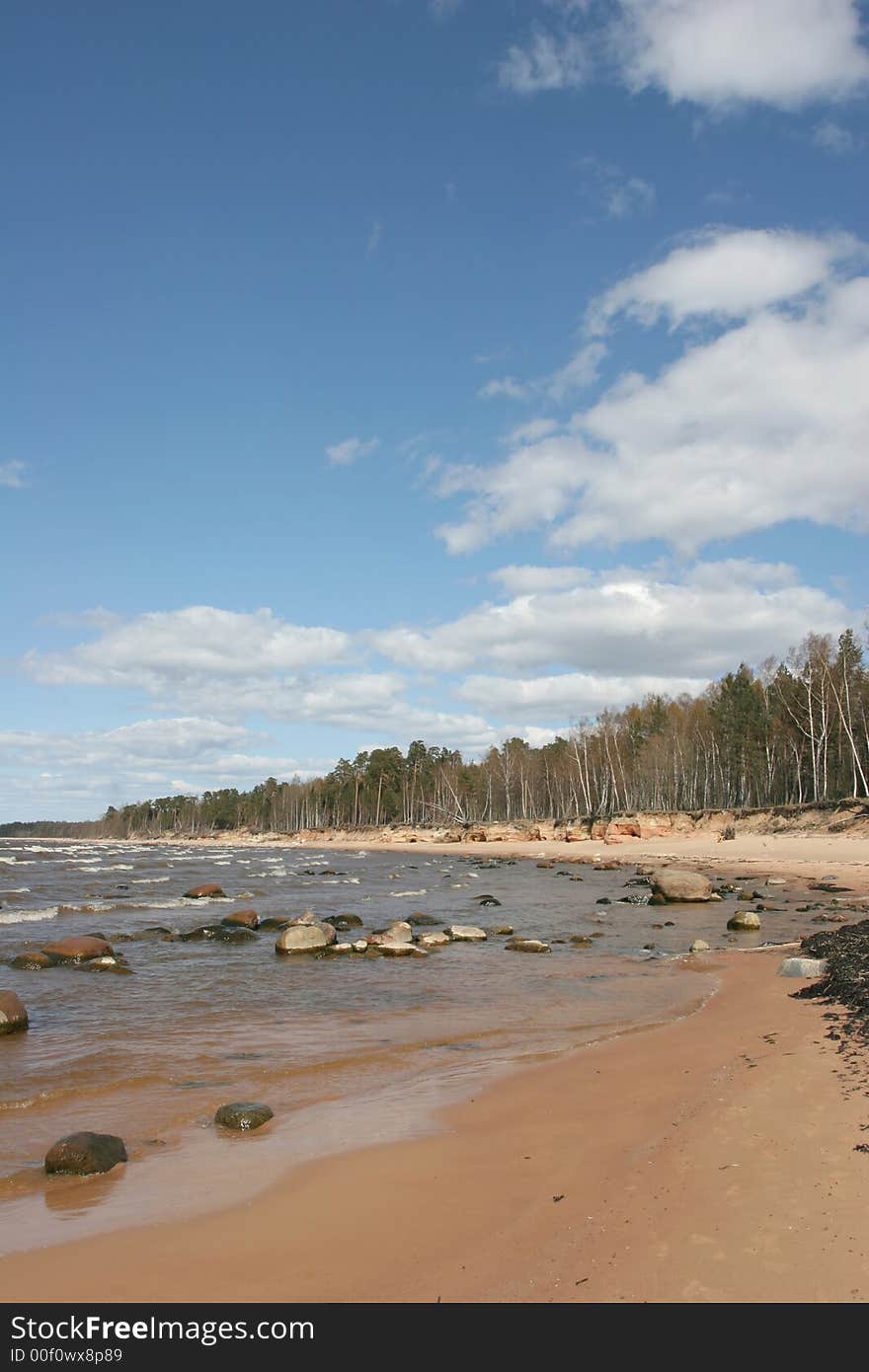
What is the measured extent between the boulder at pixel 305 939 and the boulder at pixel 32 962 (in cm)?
536

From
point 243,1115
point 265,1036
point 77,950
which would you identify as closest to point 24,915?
point 77,950

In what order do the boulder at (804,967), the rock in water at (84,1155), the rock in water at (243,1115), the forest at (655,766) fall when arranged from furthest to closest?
1. the forest at (655,766)
2. the boulder at (804,967)
3. the rock in water at (243,1115)
4. the rock in water at (84,1155)

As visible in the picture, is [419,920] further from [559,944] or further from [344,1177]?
[344,1177]

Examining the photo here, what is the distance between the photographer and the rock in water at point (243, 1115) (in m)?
8.07

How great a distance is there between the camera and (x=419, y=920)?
25406 mm

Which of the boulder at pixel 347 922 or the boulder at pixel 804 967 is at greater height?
the boulder at pixel 804 967

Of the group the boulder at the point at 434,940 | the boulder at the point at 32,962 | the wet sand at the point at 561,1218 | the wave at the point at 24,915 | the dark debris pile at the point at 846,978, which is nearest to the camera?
the wet sand at the point at 561,1218

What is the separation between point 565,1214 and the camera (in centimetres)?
559

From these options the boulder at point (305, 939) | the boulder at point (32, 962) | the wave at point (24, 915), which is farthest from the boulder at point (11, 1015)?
the wave at point (24, 915)

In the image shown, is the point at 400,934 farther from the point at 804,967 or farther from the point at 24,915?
the point at 24,915

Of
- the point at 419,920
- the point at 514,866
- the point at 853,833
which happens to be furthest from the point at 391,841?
the point at 419,920

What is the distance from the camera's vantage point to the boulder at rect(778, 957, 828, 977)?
44.9ft

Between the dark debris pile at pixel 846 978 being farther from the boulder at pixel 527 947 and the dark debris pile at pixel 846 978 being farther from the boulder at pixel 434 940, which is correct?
the boulder at pixel 434 940

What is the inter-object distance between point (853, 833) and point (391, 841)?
2926 inches
